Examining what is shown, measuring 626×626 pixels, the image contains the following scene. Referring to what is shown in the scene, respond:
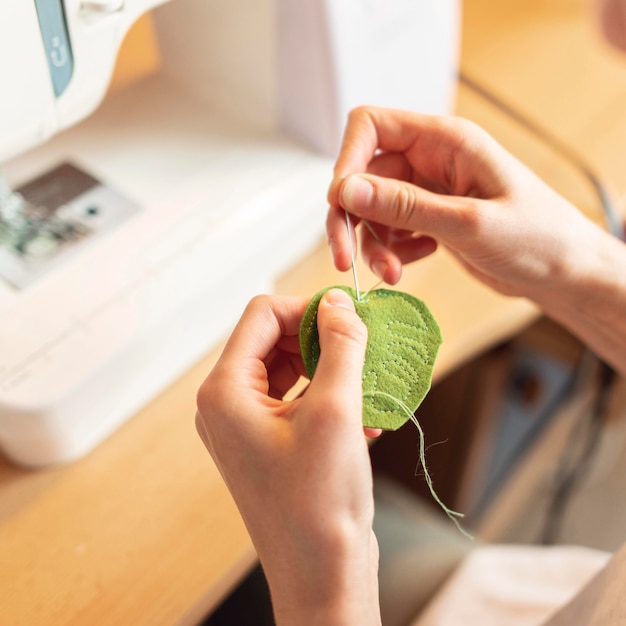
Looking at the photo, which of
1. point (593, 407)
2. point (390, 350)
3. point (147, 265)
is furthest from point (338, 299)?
point (593, 407)

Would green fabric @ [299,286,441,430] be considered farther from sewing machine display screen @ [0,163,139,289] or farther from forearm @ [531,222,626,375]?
sewing machine display screen @ [0,163,139,289]

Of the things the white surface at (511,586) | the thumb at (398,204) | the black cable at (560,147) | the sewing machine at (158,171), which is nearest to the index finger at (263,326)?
the thumb at (398,204)

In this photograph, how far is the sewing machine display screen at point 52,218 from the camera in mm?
695

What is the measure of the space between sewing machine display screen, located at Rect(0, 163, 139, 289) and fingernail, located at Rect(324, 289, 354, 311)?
34 centimetres

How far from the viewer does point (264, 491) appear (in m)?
0.43

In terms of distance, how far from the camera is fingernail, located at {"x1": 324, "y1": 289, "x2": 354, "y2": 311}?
0.48 meters

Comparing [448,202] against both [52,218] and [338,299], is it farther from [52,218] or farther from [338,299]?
[52,218]

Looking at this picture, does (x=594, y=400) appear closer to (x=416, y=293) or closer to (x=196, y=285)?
(x=416, y=293)

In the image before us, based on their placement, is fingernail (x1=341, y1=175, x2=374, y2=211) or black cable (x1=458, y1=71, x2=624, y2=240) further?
black cable (x1=458, y1=71, x2=624, y2=240)

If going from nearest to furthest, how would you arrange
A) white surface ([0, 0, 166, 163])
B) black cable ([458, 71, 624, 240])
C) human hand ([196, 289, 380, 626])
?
human hand ([196, 289, 380, 626])
white surface ([0, 0, 166, 163])
black cable ([458, 71, 624, 240])

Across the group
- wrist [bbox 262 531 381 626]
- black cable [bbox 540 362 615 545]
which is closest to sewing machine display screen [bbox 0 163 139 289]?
wrist [bbox 262 531 381 626]

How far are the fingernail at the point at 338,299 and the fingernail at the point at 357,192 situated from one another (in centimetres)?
10

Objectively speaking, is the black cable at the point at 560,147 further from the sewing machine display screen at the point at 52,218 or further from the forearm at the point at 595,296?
the sewing machine display screen at the point at 52,218

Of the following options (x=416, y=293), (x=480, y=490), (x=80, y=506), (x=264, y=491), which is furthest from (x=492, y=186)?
(x=480, y=490)
